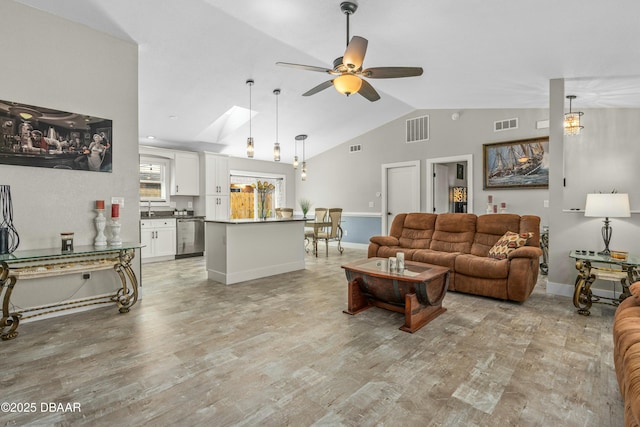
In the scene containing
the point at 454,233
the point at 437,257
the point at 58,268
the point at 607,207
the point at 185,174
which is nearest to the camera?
the point at 58,268

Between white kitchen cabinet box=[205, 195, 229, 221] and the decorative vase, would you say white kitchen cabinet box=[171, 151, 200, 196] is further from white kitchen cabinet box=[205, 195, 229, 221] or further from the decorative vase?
the decorative vase

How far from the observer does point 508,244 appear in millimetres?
3984

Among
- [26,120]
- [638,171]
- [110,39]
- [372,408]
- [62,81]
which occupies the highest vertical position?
[110,39]

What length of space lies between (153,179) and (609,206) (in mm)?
7278

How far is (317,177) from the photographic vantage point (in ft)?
29.0

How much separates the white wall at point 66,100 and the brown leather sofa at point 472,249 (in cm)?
354

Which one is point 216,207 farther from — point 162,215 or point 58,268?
point 58,268

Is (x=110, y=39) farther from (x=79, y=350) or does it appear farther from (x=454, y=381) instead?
(x=454, y=381)

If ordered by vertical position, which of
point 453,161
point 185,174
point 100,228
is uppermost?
point 453,161

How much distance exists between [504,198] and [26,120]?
6724 mm

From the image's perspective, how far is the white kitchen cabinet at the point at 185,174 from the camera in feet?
22.2

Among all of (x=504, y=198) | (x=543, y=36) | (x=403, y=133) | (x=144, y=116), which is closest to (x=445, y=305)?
(x=543, y=36)

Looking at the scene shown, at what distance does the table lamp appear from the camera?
10.7 feet

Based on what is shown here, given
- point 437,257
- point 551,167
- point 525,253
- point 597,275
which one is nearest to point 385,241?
point 437,257
